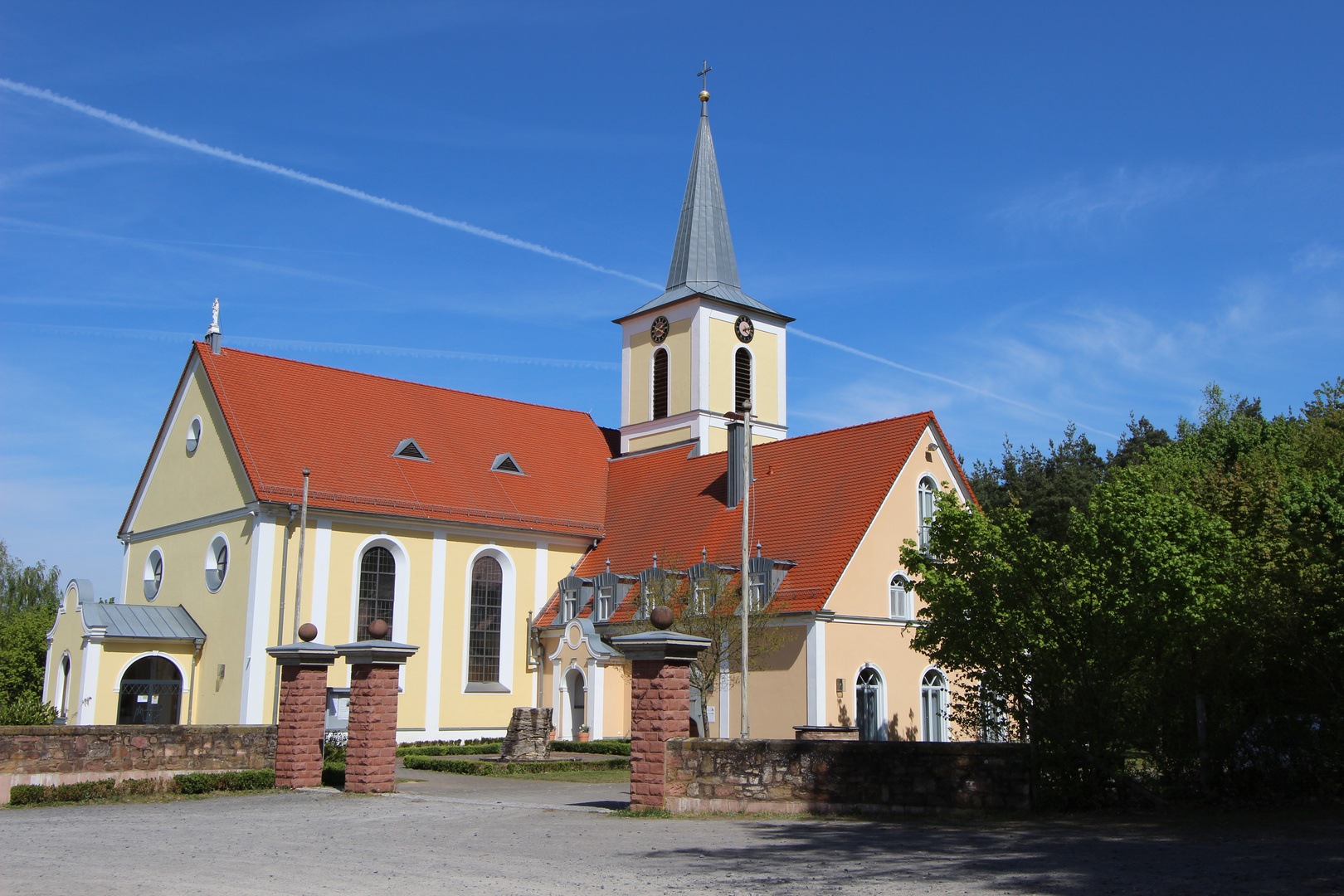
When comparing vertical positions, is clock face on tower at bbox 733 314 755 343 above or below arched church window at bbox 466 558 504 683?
above

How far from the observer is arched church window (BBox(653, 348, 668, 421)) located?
4141 centimetres

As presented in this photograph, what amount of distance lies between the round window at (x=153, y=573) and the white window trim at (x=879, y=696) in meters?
21.6

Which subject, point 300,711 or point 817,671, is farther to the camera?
point 817,671

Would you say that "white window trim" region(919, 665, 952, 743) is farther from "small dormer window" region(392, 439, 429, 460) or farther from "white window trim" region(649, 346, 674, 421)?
"small dormer window" region(392, 439, 429, 460)

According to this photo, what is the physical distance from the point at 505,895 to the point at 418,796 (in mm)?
9994

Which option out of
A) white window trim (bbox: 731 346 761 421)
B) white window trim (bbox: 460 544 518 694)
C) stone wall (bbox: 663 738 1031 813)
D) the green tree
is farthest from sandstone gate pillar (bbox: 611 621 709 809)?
the green tree

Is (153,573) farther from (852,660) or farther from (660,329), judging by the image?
(852,660)

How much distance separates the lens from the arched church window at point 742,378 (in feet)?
134

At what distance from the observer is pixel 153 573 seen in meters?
36.3

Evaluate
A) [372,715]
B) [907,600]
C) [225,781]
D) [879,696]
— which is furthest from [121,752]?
[907,600]

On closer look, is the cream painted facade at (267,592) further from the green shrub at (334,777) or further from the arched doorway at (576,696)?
the green shrub at (334,777)

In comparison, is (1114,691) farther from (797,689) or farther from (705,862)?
(797,689)

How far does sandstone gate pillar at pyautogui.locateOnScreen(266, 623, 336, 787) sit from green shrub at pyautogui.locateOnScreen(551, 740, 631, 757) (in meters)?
10.9

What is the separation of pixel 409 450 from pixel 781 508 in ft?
39.3
